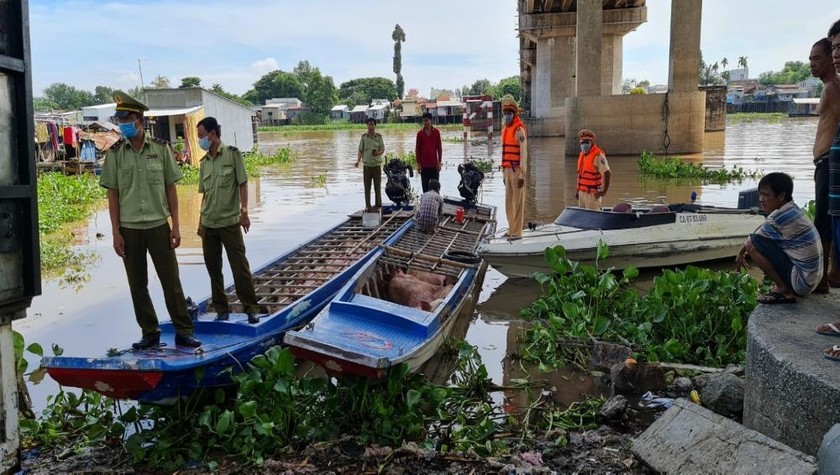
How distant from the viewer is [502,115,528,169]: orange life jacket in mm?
9164

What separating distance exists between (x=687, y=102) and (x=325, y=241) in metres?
19.2

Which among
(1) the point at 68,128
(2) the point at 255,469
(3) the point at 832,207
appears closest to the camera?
(3) the point at 832,207

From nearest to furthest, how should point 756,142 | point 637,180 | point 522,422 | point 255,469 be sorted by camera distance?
point 255,469
point 522,422
point 637,180
point 756,142

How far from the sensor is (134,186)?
4.54 meters

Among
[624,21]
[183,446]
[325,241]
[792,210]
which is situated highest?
[624,21]

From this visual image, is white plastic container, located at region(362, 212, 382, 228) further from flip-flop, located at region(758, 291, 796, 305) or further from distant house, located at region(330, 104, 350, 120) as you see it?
distant house, located at region(330, 104, 350, 120)

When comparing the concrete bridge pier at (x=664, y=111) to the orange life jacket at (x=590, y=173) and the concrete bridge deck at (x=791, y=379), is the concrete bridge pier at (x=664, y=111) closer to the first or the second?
the orange life jacket at (x=590, y=173)

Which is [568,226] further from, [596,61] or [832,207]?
[596,61]

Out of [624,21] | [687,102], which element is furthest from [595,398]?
[624,21]

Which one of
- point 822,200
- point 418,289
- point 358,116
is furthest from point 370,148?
point 358,116

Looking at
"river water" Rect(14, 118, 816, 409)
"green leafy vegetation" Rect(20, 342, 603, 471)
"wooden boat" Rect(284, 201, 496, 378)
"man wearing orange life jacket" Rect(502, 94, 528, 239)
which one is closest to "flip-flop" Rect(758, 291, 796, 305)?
"green leafy vegetation" Rect(20, 342, 603, 471)

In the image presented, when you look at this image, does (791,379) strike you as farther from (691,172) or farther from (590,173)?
(691,172)

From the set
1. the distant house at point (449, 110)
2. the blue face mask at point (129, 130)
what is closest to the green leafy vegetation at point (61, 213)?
the blue face mask at point (129, 130)

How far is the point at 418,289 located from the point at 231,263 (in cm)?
198
